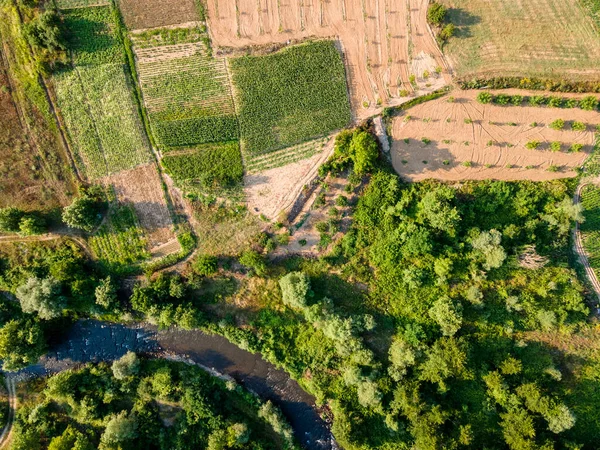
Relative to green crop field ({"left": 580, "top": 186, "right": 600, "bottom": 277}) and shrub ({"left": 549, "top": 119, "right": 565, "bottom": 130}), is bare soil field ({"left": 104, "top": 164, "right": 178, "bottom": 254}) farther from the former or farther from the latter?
green crop field ({"left": 580, "top": 186, "right": 600, "bottom": 277})

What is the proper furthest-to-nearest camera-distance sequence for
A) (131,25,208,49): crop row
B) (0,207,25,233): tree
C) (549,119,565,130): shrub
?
(131,25,208,49): crop row
(549,119,565,130): shrub
(0,207,25,233): tree

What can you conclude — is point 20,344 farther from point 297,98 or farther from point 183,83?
point 297,98

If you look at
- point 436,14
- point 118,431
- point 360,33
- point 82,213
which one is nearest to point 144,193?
point 82,213

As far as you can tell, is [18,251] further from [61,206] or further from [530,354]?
[530,354]

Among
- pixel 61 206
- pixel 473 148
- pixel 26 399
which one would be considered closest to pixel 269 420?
pixel 26 399

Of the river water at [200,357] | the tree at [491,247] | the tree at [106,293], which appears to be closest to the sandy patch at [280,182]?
the river water at [200,357]

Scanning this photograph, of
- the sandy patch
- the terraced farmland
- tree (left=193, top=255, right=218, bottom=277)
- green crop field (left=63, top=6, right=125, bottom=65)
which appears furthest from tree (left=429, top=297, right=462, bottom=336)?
green crop field (left=63, top=6, right=125, bottom=65)
